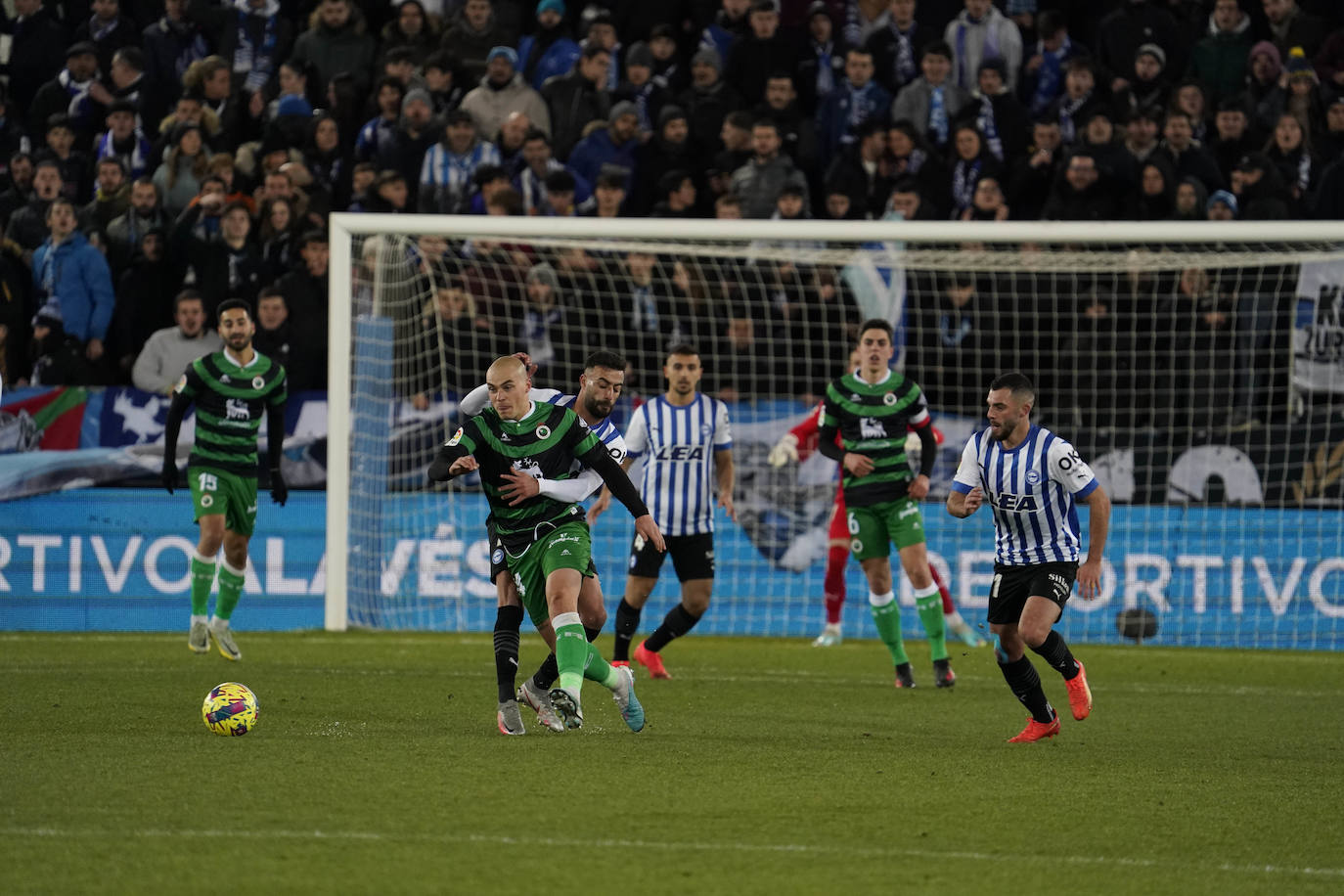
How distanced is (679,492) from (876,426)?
1.35m

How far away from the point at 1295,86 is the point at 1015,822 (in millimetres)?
12807

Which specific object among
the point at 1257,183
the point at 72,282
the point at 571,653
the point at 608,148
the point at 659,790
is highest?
the point at 608,148

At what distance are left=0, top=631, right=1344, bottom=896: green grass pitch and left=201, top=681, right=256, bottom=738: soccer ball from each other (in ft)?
Result: 0.25

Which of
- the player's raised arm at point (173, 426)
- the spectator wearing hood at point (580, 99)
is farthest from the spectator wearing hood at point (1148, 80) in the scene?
the player's raised arm at point (173, 426)

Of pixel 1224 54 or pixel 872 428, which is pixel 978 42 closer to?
pixel 1224 54

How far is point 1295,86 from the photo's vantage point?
56.6ft

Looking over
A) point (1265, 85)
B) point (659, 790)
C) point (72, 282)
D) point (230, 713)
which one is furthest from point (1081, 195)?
point (659, 790)

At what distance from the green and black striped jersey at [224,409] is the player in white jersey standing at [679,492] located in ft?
8.07

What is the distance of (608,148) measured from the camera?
16.9 m

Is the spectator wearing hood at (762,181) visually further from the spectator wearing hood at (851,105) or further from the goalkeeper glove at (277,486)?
the goalkeeper glove at (277,486)

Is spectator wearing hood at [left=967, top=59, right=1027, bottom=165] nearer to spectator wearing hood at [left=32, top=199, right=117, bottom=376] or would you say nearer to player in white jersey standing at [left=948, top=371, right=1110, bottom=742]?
spectator wearing hood at [left=32, top=199, right=117, bottom=376]

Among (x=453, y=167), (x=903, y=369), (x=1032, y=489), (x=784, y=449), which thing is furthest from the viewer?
(x=453, y=167)

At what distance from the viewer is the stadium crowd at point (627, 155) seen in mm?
15430

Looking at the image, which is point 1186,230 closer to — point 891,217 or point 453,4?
point 891,217
